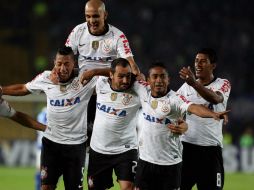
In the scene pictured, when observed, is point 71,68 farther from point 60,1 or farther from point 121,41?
point 60,1

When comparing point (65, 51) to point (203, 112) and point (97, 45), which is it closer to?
point (97, 45)

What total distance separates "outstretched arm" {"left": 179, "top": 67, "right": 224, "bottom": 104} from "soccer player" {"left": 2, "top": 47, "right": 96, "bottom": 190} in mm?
1292

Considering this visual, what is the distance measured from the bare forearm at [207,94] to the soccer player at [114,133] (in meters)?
0.76

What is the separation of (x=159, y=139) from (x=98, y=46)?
142 cm

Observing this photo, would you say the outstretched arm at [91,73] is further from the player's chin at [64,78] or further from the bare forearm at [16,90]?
the bare forearm at [16,90]

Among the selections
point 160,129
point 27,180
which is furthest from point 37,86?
point 27,180

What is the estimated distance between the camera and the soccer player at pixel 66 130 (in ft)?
28.6

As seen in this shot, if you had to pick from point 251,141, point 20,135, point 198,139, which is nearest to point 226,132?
point 251,141

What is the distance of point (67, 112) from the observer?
8703 mm

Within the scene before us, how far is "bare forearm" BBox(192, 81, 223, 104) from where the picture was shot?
26.9 feet

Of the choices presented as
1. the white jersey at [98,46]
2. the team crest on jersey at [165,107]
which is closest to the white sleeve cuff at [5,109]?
the white jersey at [98,46]

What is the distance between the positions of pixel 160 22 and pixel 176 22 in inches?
18.8

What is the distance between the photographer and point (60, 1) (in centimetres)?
2392

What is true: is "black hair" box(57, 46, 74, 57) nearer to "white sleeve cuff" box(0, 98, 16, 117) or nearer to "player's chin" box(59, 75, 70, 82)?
"player's chin" box(59, 75, 70, 82)
